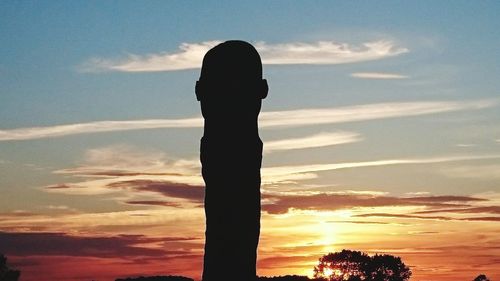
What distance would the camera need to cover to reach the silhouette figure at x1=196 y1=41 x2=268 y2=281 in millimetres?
24516

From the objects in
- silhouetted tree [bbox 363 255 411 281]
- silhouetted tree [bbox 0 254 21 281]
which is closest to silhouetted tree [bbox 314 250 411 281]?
silhouetted tree [bbox 363 255 411 281]

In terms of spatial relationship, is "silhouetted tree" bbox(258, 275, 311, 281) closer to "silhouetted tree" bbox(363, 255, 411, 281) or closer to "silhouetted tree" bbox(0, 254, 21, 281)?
"silhouetted tree" bbox(363, 255, 411, 281)

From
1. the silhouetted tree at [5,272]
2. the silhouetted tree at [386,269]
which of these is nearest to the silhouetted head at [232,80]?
the silhouetted tree at [386,269]

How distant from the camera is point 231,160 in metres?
24.6

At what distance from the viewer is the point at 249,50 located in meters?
24.7

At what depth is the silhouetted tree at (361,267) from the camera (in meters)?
37.6

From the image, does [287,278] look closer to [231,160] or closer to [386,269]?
[386,269]

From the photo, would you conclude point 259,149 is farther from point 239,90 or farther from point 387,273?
point 387,273

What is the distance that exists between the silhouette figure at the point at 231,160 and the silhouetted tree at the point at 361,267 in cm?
1356

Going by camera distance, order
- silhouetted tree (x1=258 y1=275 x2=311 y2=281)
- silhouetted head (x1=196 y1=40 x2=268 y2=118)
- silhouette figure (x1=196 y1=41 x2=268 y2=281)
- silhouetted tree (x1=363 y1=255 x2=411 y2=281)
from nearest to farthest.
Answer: silhouette figure (x1=196 y1=41 x2=268 y2=281) → silhouetted head (x1=196 y1=40 x2=268 y2=118) → silhouetted tree (x1=258 y1=275 x2=311 y2=281) → silhouetted tree (x1=363 y1=255 x2=411 y2=281)

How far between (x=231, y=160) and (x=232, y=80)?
214cm

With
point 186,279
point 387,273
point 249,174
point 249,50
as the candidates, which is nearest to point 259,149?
point 249,174

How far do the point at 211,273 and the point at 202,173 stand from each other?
8.81ft

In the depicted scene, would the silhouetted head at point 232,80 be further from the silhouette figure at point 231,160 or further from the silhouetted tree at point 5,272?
the silhouetted tree at point 5,272
